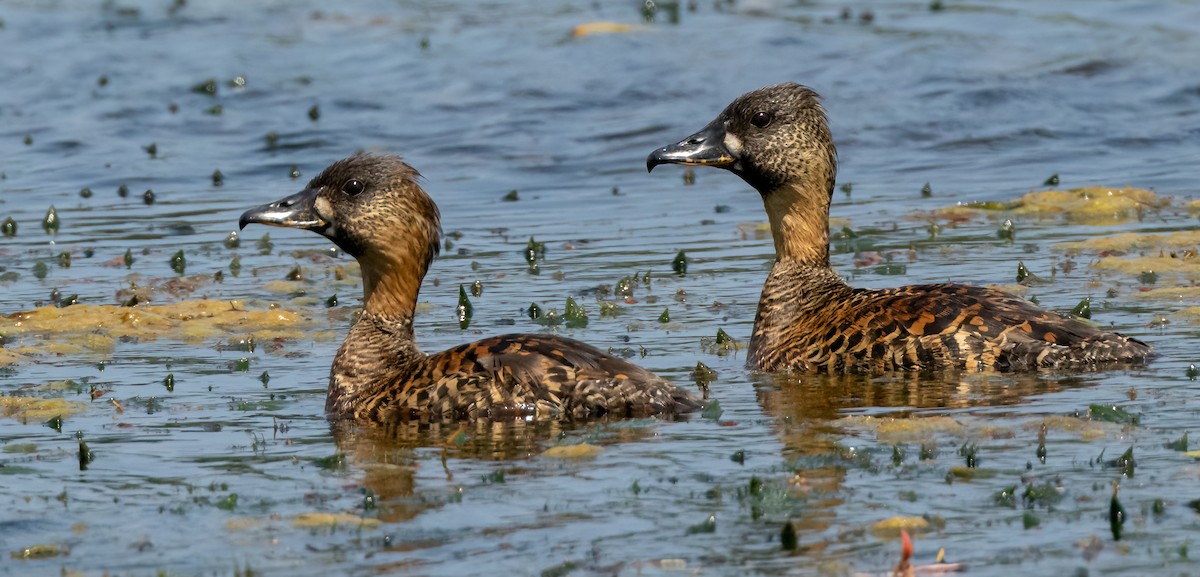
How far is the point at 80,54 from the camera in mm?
32812

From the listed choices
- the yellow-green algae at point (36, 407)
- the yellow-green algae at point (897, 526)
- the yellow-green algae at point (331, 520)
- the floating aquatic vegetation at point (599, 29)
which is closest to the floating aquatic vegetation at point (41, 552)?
the yellow-green algae at point (331, 520)

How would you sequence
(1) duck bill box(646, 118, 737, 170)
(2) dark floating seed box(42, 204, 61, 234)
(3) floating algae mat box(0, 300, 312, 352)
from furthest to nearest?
(2) dark floating seed box(42, 204, 61, 234)
(3) floating algae mat box(0, 300, 312, 352)
(1) duck bill box(646, 118, 737, 170)

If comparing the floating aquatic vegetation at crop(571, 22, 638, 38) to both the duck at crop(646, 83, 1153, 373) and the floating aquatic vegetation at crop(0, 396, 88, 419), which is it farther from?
the floating aquatic vegetation at crop(0, 396, 88, 419)

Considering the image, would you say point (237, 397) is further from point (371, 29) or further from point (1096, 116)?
point (371, 29)

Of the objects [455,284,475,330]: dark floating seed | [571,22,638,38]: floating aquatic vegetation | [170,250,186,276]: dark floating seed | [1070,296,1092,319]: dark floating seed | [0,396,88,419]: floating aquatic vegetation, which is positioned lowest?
[0,396,88,419]: floating aquatic vegetation

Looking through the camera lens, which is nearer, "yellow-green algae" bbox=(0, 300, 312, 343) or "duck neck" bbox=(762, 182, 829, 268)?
"duck neck" bbox=(762, 182, 829, 268)

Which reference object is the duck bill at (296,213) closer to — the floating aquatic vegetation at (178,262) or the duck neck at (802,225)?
the duck neck at (802,225)

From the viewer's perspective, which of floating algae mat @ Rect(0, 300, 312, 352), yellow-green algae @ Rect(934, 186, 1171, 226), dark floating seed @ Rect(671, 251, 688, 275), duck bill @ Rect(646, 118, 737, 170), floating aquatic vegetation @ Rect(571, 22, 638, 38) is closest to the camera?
duck bill @ Rect(646, 118, 737, 170)

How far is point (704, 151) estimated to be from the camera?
43.9 ft

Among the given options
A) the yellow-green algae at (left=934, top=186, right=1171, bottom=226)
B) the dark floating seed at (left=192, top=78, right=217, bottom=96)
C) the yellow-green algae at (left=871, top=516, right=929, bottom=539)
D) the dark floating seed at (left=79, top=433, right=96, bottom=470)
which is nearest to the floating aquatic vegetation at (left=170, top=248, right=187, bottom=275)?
the yellow-green algae at (left=934, top=186, right=1171, bottom=226)

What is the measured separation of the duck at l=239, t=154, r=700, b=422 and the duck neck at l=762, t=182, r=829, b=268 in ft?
7.90

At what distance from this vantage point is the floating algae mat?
14008mm

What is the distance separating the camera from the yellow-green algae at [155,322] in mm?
14023

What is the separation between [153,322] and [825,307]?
485 centimetres
